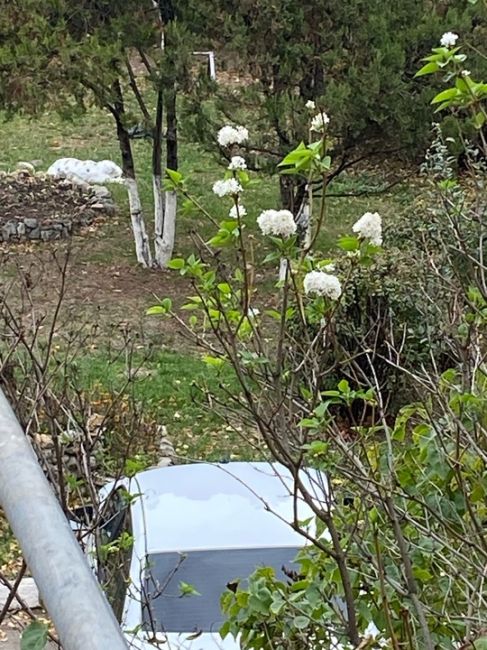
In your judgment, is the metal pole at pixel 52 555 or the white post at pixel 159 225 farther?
the white post at pixel 159 225

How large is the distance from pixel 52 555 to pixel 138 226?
11824 millimetres

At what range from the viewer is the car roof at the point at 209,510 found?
4.52 metres

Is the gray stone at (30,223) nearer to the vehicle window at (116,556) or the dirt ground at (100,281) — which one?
the dirt ground at (100,281)

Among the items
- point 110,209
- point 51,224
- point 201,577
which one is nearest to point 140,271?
point 51,224

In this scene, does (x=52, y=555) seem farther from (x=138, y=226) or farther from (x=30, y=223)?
(x=30, y=223)

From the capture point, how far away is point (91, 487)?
300 centimetres

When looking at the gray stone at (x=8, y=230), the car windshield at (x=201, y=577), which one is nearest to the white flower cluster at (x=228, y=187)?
the car windshield at (x=201, y=577)

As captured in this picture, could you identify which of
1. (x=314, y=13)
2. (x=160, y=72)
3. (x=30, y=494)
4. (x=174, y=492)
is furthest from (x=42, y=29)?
(x=30, y=494)

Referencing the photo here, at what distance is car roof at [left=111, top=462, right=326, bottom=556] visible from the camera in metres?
4.52

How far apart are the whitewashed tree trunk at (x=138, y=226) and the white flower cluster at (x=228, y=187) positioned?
1025cm

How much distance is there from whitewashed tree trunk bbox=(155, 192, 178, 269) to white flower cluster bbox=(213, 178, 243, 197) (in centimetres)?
1015

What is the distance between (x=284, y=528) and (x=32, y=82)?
23.2ft

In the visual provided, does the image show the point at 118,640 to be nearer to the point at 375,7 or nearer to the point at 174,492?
the point at 174,492

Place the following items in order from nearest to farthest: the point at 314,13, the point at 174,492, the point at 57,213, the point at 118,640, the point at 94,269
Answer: the point at 118,640
the point at 174,492
the point at 314,13
the point at 94,269
the point at 57,213
